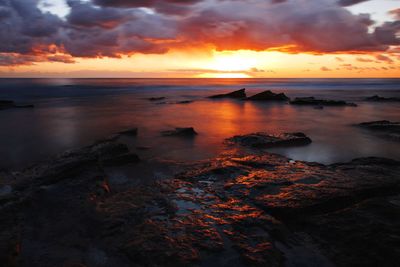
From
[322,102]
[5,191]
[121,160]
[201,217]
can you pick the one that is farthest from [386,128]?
[5,191]

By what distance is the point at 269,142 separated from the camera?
405 inches

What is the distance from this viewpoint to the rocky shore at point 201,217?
391cm

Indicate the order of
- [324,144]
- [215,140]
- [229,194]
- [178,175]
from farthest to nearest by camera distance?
[215,140]
[324,144]
[178,175]
[229,194]

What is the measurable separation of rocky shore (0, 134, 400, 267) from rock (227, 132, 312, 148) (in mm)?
3105

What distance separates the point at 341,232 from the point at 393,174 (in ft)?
10.3

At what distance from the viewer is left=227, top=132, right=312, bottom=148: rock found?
10.3m

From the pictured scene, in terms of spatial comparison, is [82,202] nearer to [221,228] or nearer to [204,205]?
[204,205]

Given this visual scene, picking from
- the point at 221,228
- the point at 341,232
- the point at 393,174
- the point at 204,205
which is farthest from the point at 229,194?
the point at 393,174

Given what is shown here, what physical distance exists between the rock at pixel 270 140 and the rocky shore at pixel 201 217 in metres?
3.10

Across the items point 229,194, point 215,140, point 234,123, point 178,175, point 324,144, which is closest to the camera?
point 229,194

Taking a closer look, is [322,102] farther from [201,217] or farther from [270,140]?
[201,217]

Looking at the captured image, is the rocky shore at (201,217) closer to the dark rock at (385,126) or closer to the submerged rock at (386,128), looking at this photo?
the submerged rock at (386,128)

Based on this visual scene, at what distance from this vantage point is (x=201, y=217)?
496 cm

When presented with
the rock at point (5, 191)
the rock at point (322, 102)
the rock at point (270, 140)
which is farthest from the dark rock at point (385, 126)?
the rock at point (5, 191)
